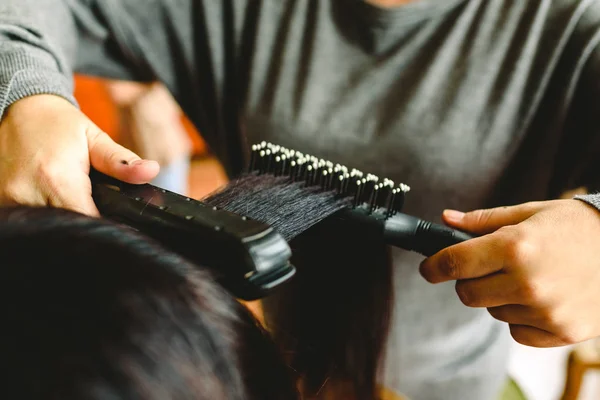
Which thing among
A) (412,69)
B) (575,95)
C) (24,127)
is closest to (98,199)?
(24,127)

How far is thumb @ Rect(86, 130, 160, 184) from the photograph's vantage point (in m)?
0.41

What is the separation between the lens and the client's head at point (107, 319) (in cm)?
24

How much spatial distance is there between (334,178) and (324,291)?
0.57 feet

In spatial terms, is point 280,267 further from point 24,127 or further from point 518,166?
point 518,166

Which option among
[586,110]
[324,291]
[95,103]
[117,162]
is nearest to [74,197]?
[117,162]

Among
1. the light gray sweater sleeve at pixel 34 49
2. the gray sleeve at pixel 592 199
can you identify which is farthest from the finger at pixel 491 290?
the light gray sweater sleeve at pixel 34 49

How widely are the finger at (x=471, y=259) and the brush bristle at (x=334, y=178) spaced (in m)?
0.07

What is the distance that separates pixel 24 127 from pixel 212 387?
333mm

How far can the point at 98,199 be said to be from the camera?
42 cm

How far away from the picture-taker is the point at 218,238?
1.08 ft

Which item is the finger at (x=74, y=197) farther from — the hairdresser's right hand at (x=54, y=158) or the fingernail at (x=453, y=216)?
the fingernail at (x=453, y=216)

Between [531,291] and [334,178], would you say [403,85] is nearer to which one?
[334,178]

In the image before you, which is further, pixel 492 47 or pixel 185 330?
pixel 492 47

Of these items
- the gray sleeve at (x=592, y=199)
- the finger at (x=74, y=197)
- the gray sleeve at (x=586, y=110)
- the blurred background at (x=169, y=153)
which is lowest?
the blurred background at (x=169, y=153)
